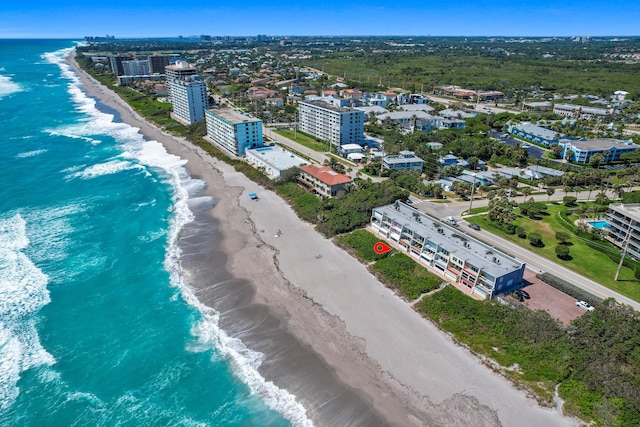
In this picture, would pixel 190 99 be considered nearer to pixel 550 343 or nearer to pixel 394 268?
pixel 394 268

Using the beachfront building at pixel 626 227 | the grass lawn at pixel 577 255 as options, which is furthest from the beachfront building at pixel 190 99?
the beachfront building at pixel 626 227

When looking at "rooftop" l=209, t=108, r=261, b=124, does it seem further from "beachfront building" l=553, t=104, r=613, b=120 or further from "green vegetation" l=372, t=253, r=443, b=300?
"beachfront building" l=553, t=104, r=613, b=120

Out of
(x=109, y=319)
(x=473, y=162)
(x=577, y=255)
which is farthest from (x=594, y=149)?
(x=109, y=319)

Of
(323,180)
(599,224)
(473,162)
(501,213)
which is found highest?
(323,180)

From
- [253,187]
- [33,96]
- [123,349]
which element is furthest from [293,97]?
[123,349]

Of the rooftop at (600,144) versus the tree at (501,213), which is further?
the rooftop at (600,144)

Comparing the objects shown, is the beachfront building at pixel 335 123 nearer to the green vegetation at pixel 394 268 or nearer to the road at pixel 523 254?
the road at pixel 523 254

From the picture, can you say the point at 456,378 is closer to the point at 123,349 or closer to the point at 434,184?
the point at 123,349
